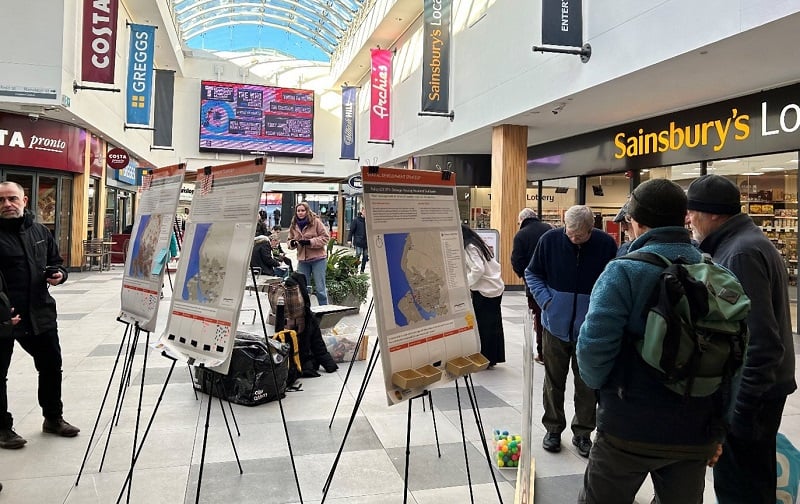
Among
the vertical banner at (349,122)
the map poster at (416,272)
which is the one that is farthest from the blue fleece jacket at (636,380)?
the vertical banner at (349,122)

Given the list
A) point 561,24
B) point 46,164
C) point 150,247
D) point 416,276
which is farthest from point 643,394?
point 46,164

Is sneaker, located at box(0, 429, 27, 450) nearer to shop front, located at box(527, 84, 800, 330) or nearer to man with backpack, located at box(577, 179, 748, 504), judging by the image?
man with backpack, located at box(577, 179, 748, 504)

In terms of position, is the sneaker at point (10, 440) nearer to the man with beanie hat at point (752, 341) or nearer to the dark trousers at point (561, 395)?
the dark trousers at point (561, 395)

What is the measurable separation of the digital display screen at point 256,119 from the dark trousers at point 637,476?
25.6 metres

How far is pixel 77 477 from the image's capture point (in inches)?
120

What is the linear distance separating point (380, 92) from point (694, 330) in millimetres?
15395

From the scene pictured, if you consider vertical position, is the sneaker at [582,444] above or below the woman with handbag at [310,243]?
below

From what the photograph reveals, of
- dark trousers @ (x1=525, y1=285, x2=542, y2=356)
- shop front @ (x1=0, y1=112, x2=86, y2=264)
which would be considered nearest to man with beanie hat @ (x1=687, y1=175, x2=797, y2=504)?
dark trousers @ (x1=525, y1=285, x2=542, y2=356)

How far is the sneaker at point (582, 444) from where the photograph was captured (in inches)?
137

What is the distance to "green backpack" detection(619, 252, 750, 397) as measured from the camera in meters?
A: 1.61

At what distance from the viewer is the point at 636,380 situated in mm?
1745

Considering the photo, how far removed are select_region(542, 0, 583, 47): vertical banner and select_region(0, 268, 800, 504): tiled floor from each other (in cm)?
502

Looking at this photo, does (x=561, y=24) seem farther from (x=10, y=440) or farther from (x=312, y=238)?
(x=10, y=440)

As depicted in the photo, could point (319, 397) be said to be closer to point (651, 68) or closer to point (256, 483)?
point (256, 483)
